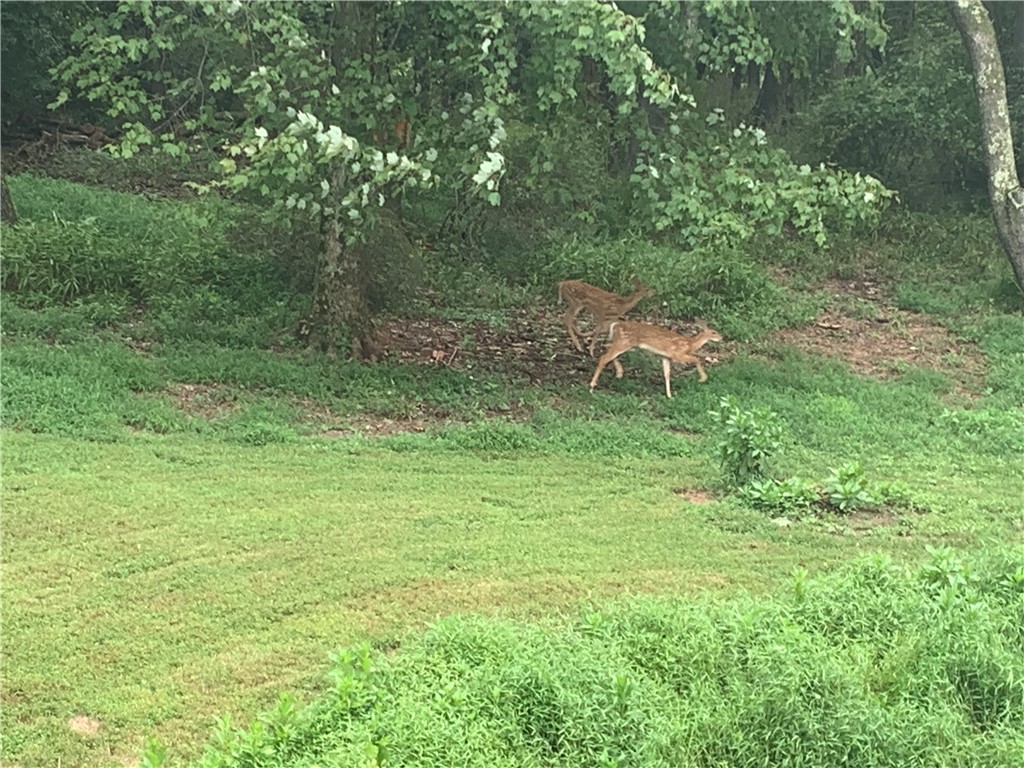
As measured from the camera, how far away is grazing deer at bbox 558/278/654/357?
980cm

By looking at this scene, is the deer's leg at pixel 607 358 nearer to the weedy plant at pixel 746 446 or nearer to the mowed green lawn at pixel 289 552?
the mowed green lawn at pixel 289 552

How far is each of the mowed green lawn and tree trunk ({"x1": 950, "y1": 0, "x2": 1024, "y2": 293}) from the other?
11.5 ft

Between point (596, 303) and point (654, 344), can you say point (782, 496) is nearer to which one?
point (654, 344)

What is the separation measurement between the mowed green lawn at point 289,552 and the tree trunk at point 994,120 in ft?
11.5

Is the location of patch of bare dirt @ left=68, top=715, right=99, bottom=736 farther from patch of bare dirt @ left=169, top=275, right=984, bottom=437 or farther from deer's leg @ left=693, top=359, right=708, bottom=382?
deer's leg @ left=693, top=359, right=708, bottom=382

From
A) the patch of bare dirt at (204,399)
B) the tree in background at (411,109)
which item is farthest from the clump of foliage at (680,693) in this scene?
the patch of bare dirt at (204,399)

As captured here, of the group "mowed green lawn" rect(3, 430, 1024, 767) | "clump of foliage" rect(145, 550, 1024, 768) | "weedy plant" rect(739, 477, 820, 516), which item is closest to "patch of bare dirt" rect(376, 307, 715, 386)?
"mowed green lawn" rect(3, 430, 1024, 767)

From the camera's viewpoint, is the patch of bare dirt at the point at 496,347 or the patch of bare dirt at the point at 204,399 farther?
the patch of bare dirt at the point at 496,347

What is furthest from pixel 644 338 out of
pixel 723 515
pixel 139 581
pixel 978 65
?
pixel 139 581

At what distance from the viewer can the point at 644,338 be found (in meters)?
9.10

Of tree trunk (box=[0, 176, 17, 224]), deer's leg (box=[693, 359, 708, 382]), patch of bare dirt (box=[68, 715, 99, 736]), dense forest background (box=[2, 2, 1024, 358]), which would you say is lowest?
patch of bare dirt (box=[68, 715, 99, 736])

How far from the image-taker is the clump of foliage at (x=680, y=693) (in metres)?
3.18

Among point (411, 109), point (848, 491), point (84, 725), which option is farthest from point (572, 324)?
point (84, 725)

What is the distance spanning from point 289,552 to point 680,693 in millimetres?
2310
